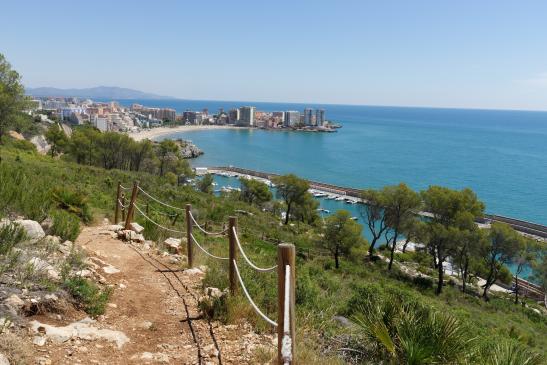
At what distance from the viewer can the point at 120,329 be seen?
4.81 m

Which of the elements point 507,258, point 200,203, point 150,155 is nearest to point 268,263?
point 200,203

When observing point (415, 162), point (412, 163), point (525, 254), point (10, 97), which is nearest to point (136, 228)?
point (10, 97)

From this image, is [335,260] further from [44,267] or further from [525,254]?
[44,267]

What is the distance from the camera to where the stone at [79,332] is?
413cm

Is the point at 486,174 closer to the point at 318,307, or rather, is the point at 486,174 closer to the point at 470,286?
the point at 470,286

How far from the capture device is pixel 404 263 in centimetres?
3656

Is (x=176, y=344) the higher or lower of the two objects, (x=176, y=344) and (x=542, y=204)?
the higher

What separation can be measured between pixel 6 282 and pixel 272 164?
89.7 meters

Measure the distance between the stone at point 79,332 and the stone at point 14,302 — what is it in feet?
0.78

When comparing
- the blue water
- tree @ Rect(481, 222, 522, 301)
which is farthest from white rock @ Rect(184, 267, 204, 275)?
the blue water

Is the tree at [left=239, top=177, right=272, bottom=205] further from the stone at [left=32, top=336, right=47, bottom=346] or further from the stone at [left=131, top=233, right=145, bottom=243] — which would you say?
the stone at [left=32, top=336, right=47, bottom=346]

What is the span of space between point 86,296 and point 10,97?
3086 cm

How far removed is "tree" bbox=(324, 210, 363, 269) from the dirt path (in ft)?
73.2

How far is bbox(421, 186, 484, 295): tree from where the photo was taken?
29.9m
